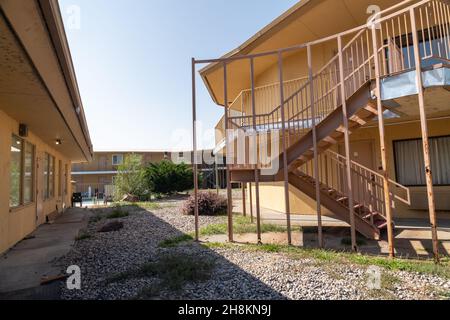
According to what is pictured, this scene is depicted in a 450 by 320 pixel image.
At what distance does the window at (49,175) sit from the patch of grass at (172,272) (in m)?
8.31

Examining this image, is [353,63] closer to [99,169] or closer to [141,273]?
[141,273]

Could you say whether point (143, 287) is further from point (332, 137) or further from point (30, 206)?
point (30, 206)

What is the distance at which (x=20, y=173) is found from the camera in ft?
24.8

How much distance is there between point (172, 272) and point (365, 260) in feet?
10.4

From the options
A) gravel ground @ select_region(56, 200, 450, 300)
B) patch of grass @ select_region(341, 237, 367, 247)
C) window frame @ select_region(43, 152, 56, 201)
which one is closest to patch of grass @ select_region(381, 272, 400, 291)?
gravel ground @ select_region(56, 200, 450, 300)

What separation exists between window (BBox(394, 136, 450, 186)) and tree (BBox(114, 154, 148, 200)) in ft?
52.8

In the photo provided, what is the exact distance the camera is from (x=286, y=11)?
9.55 m

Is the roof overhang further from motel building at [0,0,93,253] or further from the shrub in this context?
motel building at [0,0,93,253]

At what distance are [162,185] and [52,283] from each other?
19870 mm

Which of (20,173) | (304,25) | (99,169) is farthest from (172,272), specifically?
(99,169)

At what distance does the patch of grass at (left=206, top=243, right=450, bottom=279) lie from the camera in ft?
14.3

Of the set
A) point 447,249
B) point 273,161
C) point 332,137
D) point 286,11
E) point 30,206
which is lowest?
point 447,249

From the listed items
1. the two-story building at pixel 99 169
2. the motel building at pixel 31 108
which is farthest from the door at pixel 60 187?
the two-story building at pixel 99 169

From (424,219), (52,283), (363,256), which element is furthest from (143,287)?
(424,219)
